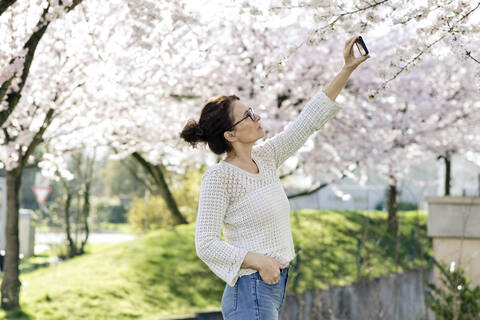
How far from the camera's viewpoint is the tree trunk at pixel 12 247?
716 cm

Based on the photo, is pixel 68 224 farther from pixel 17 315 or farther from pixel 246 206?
pixel 246 206

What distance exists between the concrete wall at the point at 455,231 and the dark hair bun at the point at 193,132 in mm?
3719

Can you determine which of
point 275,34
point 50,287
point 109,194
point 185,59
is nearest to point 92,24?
point 185,59

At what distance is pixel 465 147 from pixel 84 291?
795 cm

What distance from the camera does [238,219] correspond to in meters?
2.19

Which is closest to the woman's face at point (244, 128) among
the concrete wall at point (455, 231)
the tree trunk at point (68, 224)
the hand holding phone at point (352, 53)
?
the hand holding phone at point (352, 53)

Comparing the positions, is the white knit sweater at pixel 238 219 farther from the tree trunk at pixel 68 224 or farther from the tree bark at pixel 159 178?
the tree trunk at pixel 68 224

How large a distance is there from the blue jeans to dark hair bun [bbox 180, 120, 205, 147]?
0.61 m

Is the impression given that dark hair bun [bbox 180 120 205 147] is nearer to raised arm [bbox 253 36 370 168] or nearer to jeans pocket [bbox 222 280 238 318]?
raised arm [bbox 253 36 370 168]

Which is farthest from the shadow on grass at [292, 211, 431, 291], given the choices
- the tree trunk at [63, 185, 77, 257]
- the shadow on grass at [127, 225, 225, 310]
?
the tree trunk at [63, 185, 77, 257]

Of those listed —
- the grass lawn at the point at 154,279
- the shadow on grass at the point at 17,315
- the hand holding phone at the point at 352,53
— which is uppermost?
the hand holding phone at the point at 352,53

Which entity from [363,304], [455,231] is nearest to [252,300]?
[455,231]

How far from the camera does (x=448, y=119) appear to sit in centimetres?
1027

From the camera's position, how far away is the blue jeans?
6.77 ft
